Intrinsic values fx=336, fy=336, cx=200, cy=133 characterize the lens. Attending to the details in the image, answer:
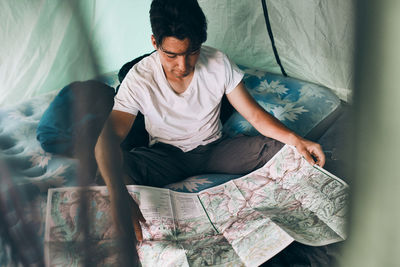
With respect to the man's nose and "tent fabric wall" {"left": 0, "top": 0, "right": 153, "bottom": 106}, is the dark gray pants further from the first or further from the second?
"tent fabric wall" {"left": 0, "top": 0, "right": 153, "bottom": 106}

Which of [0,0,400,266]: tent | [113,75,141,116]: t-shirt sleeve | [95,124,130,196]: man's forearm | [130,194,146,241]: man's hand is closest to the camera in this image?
[0,0,400,266]: tent

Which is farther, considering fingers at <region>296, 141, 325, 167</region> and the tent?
fingers at <region>296, 141, 325, 167</region>

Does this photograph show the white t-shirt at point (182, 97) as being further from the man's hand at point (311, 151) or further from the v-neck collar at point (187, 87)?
the man's hand at point (311, 151)

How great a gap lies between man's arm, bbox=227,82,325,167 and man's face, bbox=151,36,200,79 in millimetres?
188

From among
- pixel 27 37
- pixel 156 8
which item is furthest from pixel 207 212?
pixel 27 37

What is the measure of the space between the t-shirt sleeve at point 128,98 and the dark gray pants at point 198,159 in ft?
0.46

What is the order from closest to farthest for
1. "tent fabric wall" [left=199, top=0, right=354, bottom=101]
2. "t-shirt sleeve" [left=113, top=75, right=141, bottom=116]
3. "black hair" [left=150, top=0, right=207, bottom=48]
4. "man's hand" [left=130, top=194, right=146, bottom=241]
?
"man's hand" [left=130, top=194, right=146, bottom=241] → "black hair" [left=150, top=0, right=207, bottom=48] → "t-shirt sleeve" [left=113, top=75, right=141, bottom=116] → "tent fabric wall" [left=199, top=0, right=354, bottom=101]

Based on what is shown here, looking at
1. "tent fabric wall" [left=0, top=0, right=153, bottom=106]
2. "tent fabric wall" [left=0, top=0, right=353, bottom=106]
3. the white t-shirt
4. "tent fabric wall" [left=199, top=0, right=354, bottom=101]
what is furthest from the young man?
"tent fabric wall" [left=0, top=0, right=153, bottom=106]

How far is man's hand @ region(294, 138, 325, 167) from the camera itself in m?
0.89

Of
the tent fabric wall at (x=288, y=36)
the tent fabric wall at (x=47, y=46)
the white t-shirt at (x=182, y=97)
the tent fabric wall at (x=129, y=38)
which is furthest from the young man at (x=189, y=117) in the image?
the tent fabric wall at (x=47, y=46)

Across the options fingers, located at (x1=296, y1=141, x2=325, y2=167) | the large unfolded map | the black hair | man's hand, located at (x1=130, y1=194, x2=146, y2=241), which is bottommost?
the large unfolded map

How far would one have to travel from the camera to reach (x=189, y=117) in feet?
3.46

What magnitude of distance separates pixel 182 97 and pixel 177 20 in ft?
0.83

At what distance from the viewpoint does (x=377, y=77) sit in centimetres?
21
